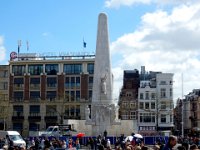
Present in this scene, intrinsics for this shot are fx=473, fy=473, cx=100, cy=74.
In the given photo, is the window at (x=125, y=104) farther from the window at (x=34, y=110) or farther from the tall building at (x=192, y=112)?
the tall building at (x=192, y=112)

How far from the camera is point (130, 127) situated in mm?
58250

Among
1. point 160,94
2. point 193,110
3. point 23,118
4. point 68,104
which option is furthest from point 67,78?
point 193,110

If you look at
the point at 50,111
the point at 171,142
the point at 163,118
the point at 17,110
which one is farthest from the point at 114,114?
the point at 171,142

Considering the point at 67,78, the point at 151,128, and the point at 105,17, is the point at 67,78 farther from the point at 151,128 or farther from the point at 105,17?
the point at 105,17

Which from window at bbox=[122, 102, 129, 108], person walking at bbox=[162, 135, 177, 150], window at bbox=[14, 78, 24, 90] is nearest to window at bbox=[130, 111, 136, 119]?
window at bbox=[122, 102, 129, 108]

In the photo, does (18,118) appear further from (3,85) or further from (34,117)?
(3,85)

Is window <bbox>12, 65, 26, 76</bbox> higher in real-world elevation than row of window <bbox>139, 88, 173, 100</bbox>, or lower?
higher

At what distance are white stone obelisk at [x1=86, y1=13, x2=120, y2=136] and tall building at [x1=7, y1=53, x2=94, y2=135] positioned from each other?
37.1 metres

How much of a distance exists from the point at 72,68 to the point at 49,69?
16.2 ft

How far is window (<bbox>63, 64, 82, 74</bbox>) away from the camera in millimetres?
95875

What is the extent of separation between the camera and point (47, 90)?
9650 cm

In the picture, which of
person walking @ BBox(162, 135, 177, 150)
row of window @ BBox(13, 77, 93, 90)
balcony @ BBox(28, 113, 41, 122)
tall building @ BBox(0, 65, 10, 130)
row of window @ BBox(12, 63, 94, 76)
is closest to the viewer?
person walking @ BBox(162, 135, 177, 150)

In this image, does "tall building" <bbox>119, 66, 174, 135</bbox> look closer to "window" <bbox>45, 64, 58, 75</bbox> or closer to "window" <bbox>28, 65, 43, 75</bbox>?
"window" <bbox>45, 64, 58, 75</bbox>

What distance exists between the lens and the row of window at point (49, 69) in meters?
95.8
